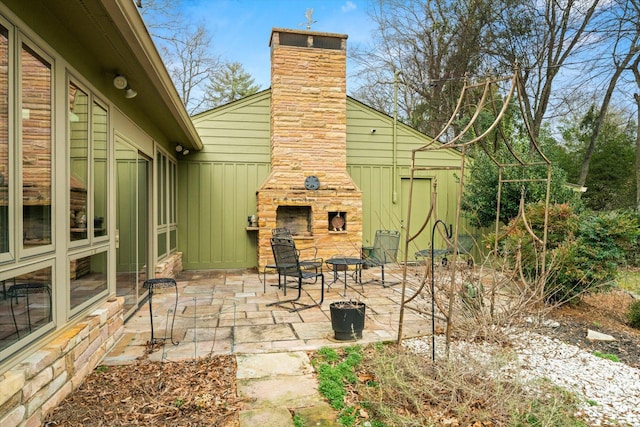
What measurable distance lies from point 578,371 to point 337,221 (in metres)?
4.82

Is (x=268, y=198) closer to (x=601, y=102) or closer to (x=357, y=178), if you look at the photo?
(x=357, y=178)

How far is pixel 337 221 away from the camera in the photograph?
731 cm

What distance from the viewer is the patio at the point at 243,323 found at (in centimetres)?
318

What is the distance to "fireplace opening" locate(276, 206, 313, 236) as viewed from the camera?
7.31 m

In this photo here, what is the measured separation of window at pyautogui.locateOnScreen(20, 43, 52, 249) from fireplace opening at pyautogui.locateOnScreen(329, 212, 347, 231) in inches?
208

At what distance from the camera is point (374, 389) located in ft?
8.03

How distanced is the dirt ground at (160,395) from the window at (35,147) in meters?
0.97

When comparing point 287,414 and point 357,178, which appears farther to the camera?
point 357,178

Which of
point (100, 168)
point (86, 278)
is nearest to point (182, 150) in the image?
point (100, 168)

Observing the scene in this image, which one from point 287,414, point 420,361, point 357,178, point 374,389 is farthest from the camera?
point 357,178

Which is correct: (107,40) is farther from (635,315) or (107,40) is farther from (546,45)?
(546,45)

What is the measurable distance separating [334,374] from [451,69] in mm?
11379

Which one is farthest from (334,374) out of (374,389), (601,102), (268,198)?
(601,102)

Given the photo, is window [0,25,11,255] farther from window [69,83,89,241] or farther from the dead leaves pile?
the dead leaves pile
